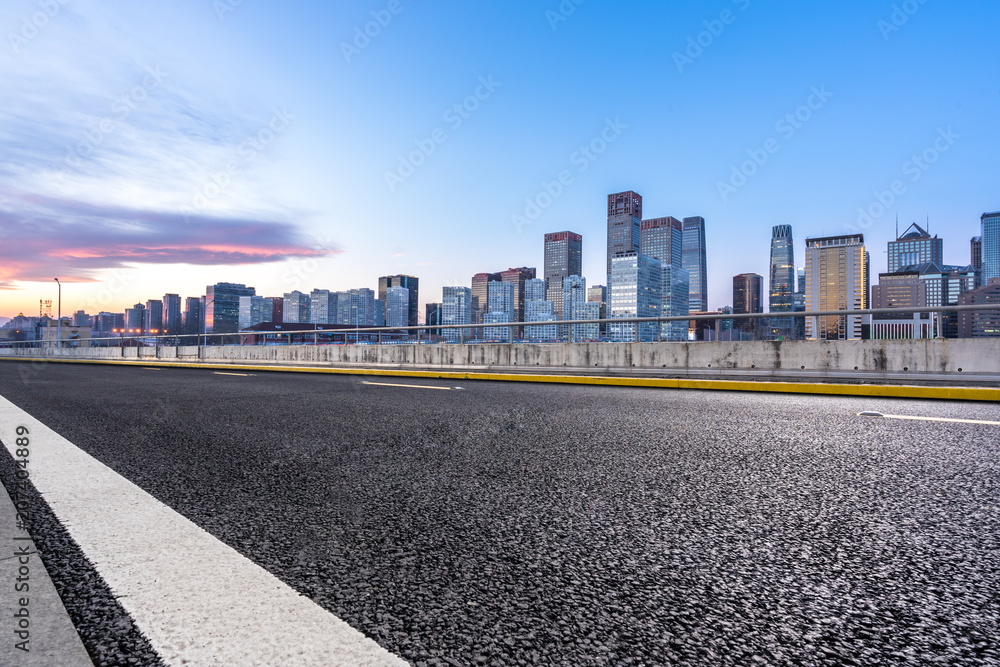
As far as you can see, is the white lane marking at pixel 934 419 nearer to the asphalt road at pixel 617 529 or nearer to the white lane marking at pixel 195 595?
the asphalt road at pixel 617 529

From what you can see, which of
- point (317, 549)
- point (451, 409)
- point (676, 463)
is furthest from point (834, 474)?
point (451, 409)

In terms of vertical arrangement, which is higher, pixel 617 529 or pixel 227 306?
pixel 227 306

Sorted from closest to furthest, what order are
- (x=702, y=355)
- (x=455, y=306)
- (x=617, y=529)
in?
(x=617, y=529) → (x=702, y=355) → (x=455, y=306)

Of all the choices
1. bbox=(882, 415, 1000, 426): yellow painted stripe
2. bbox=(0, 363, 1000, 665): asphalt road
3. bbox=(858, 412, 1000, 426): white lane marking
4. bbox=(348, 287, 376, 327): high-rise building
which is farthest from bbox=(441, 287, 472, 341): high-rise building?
bbox=(0, 363, 1000, 665): asphalt road

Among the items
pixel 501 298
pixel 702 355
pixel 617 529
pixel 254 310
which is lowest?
pixel 617 529

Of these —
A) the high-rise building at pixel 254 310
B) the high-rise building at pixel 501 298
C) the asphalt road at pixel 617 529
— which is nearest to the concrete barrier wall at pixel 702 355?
the asphalt road at pixel 617 529

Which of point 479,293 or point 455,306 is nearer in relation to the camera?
point 455,306

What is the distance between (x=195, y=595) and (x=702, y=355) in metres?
11.6

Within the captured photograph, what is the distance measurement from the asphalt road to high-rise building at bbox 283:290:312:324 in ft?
597

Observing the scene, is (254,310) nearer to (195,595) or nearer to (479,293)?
(479,293)

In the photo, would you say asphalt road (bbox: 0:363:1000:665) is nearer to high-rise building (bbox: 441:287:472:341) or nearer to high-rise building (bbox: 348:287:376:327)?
high-rise building (bbox: 441:287:472:341)

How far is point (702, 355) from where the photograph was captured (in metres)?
11.9

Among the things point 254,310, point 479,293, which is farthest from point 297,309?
point 479,293

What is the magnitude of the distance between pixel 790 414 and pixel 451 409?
386cm
